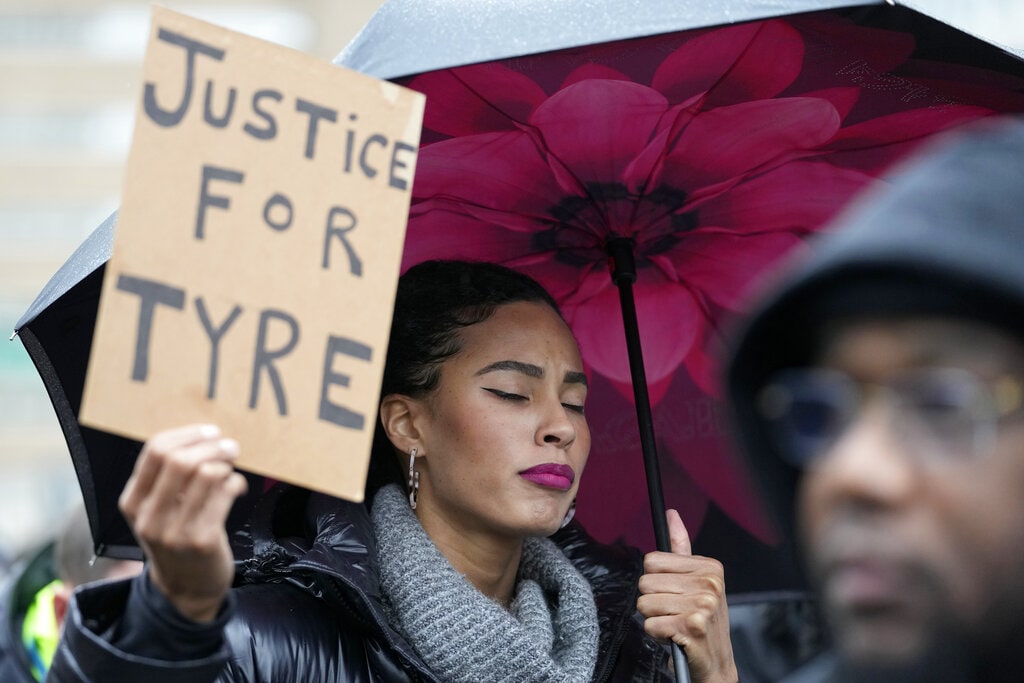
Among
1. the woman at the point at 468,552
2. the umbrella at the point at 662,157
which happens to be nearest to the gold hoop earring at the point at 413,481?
the woman at the point at 468,552

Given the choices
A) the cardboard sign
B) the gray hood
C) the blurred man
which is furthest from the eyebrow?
the blurred man

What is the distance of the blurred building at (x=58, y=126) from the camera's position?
4453cm

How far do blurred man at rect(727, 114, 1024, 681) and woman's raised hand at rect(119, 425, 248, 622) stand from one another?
0.76 m

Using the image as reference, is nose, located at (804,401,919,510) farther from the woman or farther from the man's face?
the woman

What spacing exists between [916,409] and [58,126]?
50.2 meters

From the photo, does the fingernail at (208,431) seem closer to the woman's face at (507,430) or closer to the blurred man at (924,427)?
the blurred man at (924,427)

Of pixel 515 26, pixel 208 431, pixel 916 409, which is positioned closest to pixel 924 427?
pixel 916 409

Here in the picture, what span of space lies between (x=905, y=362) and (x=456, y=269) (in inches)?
77.6

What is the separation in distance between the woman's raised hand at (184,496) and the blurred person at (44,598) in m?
2.49

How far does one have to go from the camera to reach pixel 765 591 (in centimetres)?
350

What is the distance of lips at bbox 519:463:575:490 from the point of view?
279 cm

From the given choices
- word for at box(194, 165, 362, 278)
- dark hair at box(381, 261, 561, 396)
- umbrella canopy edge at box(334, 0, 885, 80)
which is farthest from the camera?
dark hair at box(381, 261, 561, 396)

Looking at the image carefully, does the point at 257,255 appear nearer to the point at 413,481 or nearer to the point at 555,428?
the point at 555,428

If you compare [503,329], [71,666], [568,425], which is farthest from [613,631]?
[71,666]
